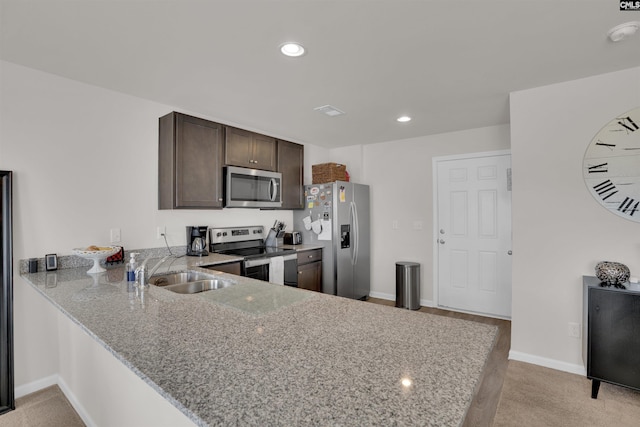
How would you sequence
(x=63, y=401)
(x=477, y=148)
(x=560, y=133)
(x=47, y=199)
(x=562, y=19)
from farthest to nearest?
1. (x=477, y=148)
2. (x=560, y=133)
3. (x=47, y=199)
4. (x=63, y=401)
5. (x=562, y=19)

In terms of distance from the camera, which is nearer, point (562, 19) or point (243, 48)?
point (562, 19)

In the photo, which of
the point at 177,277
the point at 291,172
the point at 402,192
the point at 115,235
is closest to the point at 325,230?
the point at 291,172

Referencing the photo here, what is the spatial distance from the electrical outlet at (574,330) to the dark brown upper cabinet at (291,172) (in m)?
2.99

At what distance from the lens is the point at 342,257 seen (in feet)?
13.5

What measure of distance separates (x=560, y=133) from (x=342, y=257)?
8.46 ft

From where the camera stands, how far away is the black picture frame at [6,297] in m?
2.13

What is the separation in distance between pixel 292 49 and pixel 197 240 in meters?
1.98

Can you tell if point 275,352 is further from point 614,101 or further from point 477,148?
point 477,148

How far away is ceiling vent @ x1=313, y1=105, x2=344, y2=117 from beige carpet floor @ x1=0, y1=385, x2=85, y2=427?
3.01 m

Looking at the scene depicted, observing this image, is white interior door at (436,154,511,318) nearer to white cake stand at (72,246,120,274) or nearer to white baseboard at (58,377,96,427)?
white cake stand at (72,246,120,274)

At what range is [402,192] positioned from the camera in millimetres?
4480

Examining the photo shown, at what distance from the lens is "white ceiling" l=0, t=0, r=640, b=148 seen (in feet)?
5.36

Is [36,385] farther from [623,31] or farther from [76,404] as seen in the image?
[623,31]

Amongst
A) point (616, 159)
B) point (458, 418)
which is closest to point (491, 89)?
point (616, 159)
